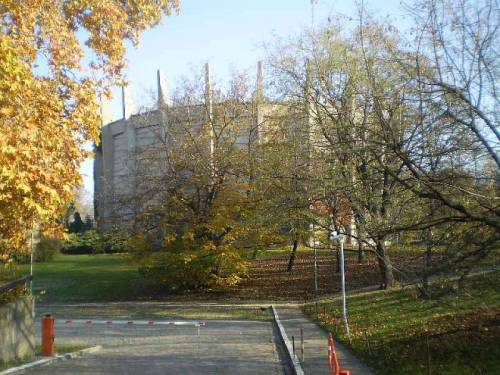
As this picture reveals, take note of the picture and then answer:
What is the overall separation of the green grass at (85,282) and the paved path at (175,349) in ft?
31.9

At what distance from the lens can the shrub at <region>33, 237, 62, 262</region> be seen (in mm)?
48594

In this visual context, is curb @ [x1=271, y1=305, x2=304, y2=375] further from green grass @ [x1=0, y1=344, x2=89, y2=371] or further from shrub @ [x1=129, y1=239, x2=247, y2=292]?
shrub @ [x1=129, y1=239, x2=247, y2=292]

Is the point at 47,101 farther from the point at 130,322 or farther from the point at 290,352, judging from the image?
the point at 130,322

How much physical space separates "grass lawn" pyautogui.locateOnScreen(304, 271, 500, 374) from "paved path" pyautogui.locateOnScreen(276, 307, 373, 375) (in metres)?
0.27

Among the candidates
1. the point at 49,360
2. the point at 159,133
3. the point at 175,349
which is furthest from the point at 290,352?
the point at 159,133

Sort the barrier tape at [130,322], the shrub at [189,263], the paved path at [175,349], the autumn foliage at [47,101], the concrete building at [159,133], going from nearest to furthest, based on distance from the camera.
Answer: the autumn foliage at [47,101] < the paved path at [175,349] < the barrier tape at [130,322] < the shrub at [189,263] < the concrete building at [159,133]

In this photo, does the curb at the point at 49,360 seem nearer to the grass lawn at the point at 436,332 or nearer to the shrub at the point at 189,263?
the grass lawn at the point at 436,332

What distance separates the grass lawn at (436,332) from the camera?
10234 millimetres

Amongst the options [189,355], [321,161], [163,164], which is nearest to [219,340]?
[189,355]

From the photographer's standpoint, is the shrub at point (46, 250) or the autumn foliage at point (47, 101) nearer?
the autumn foliage at point (47, 101)

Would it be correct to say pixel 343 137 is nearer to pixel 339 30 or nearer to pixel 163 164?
pixel 339 30

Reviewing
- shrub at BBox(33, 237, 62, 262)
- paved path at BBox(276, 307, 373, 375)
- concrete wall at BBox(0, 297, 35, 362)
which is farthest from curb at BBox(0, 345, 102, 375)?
shrub at BBox(33, 237, 62, 262)

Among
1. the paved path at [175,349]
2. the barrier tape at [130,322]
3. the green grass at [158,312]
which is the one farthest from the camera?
the green grass at [158,312]

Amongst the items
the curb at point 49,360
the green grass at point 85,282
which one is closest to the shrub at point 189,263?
the green grass at point 85,282
